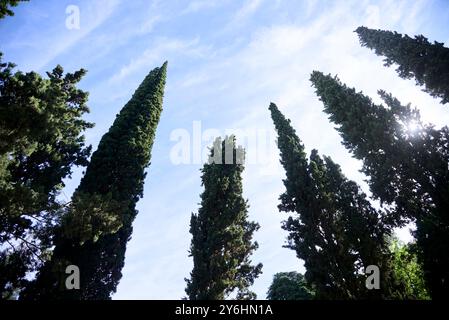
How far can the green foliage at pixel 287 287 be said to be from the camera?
3330 centimetres

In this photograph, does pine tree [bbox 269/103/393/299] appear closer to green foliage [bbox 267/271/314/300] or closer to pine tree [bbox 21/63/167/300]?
pine tree [bbox 21/63/167/300]

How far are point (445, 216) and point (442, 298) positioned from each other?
3.96 m

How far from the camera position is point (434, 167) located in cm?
1694

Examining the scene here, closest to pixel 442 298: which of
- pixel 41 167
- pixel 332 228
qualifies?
pixel 332 228

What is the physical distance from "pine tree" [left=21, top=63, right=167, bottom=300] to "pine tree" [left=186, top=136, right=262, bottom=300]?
14.6 feet

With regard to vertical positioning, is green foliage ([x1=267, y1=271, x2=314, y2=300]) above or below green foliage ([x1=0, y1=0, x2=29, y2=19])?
below

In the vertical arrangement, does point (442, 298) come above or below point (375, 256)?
below

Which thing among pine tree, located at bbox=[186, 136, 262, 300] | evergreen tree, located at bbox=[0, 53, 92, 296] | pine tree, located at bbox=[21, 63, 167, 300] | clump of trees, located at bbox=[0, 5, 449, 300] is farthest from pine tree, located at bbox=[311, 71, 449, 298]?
evergreen tree, located at bbox=[0, 53, 92, 296]

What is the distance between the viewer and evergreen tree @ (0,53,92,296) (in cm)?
1141

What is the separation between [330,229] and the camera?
1827 centimetres

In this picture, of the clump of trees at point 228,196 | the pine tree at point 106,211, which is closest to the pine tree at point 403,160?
the clump of trees at point 228,196

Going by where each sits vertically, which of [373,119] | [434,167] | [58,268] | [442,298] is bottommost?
[442,298]

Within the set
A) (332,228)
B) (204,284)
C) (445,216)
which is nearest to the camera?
(445,216)
